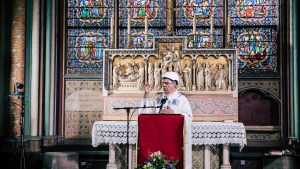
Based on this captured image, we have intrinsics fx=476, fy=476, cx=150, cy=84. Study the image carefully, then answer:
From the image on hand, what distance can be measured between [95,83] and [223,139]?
4.25 metres

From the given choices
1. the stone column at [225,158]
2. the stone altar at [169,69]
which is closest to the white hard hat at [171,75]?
the stone column at [225,158]

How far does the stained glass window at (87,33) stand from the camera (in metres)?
11.6

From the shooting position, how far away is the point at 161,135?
616 centimetres

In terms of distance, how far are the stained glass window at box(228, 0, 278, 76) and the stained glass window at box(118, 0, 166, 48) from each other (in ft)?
5.63

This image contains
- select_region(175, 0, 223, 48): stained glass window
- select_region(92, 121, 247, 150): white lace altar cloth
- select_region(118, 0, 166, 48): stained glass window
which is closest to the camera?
select_region(92, 121, 247, 150): white lace altar cloth

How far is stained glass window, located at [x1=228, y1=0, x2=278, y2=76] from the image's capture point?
11343mm

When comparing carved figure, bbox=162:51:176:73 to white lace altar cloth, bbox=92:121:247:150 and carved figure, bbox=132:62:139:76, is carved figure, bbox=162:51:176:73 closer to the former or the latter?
carved figure, bbox=132:62:139:76

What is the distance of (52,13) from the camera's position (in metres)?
11.2

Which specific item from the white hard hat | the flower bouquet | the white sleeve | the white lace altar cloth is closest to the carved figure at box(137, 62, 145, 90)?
the white lace altar cloth

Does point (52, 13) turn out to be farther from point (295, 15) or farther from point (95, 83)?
point (295, 15)

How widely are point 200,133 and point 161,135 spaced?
212 cm

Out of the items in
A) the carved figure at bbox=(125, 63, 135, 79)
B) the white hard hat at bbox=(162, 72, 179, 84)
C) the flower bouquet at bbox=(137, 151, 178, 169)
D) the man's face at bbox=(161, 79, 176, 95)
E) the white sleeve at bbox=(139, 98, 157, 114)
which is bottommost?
the flower bouquet at bbox=(137, 151, 178, 169)

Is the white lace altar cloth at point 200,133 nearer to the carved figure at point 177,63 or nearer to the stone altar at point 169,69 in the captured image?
the stone altar at point 169,69

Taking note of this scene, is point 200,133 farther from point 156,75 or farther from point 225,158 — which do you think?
point 156,75
